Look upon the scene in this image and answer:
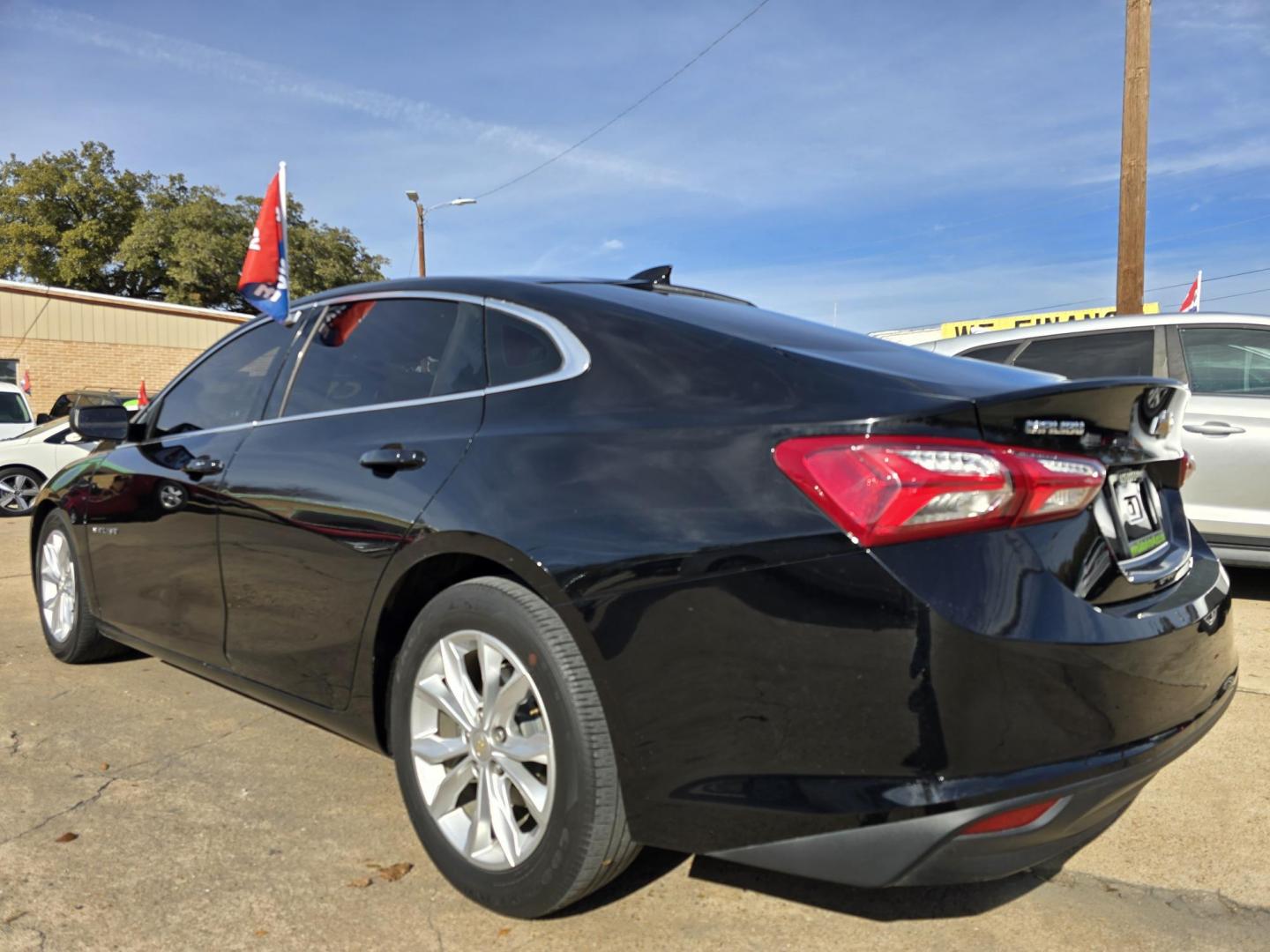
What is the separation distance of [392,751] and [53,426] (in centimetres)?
1162

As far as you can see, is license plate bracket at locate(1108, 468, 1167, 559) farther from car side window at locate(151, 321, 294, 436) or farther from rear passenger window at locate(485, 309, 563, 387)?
car side window at locate(151, 321, 294, 436)

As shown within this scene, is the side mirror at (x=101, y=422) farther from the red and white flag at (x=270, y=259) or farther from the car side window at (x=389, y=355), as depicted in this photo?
the car side window at (x=389, y=355)

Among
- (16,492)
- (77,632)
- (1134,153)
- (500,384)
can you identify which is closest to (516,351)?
(500,384)

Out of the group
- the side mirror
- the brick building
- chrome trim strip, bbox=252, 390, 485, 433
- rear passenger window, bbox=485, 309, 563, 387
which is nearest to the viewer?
rear passenger window, bbox=485, 309, 563, 387

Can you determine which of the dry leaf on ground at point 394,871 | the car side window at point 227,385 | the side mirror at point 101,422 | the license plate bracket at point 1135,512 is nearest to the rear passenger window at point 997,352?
the license plate bracket at point 1135,512

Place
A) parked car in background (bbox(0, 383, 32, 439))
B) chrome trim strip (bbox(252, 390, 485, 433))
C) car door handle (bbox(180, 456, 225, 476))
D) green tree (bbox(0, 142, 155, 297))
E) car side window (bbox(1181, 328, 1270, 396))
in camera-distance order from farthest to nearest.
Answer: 1. green tree (bbox(0, 142, 155, 297))
2. parked car in background (bbox(0, 383, 32, 439))
3. car side window (bbox(1181, 328, 1270, 396))
4. car door handle (bbox(180, 456, 225, 476))
5. chrome trim strip (bbox(252, 390, 485, 433))

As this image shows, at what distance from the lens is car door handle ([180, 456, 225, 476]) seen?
324cm

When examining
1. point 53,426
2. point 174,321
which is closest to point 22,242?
point 174,321

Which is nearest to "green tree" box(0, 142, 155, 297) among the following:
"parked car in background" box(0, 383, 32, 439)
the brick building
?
the brick building

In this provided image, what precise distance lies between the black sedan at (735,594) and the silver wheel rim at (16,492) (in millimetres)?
10707

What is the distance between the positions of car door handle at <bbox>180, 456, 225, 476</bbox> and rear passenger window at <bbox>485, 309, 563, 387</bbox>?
45.7 inches

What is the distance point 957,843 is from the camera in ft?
5.75

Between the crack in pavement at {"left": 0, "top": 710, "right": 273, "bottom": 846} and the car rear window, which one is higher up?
the car rear window

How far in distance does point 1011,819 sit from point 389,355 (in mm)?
2027
